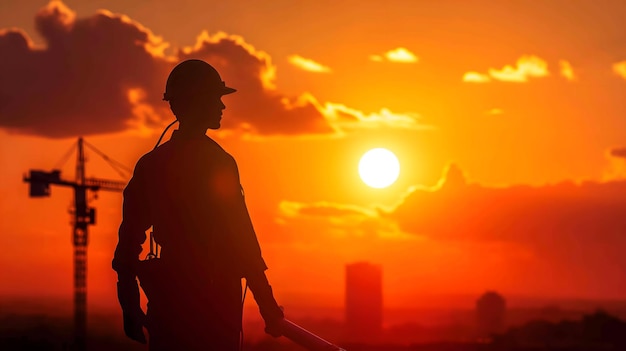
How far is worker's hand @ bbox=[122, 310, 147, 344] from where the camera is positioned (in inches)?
511

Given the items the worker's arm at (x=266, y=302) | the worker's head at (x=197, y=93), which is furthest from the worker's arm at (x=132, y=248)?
the worker's arm at (x=266, y=302)

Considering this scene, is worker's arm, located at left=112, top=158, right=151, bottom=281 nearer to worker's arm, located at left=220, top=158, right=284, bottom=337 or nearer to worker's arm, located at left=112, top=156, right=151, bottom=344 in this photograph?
worker's arm, located at left=112, top=156, right=151, bottom=344

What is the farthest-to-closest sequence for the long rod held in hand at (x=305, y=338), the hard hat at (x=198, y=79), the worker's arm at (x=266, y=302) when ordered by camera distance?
the hard hat at (x=198, y=79), the worker's arm at (x=266, y=302), the long rod held in hand at (x=305, y=338)

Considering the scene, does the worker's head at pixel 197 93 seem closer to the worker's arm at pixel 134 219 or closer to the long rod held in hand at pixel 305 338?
the worker's arm at pixel 134 219

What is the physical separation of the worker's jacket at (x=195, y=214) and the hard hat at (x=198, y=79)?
1.74 feet

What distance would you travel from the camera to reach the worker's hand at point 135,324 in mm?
12984

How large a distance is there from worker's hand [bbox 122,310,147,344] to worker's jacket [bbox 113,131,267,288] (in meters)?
0.46

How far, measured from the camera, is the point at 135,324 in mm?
13055

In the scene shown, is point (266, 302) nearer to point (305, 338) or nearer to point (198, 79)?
point (305, 338)

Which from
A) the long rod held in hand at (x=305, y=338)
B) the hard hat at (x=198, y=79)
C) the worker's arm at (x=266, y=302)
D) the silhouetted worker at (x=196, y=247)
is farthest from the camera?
the hard hat at (x=198, y=79)

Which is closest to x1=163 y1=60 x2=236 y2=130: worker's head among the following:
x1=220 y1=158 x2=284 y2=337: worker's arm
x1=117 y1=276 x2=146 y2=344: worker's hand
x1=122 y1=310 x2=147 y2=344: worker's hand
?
x1=220 y1=158 x2=284 y2=337: worker's arm

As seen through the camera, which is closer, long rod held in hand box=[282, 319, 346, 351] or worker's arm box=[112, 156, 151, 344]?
long rod held in hand box=[282, 319, 346, 351]

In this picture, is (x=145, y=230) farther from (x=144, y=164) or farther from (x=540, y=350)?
(x=540, y=350)

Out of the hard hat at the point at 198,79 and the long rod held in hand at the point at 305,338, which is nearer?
the long rod held in hand at the point at 305,338
